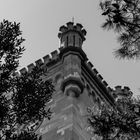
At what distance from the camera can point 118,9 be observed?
9.51m

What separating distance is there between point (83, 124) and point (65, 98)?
170cm

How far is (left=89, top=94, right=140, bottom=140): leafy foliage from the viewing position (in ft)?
31.4

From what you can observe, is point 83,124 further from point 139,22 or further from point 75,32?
point 139,22

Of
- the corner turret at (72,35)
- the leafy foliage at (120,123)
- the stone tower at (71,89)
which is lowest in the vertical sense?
the leafy foliage at (120,123)

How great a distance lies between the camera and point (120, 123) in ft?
32.0

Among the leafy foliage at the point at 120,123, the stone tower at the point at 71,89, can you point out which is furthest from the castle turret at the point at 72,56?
the leafy foliage at the point at 120,123

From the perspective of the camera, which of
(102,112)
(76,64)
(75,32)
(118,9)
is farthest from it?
(75,32)

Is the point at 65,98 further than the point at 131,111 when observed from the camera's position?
Yes

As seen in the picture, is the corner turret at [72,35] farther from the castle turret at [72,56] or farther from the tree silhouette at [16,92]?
the tree silhouette at [16,92]

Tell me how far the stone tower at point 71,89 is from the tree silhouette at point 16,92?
771 cm

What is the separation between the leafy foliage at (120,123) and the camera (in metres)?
9.56

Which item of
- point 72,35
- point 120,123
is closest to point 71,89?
point 72,35

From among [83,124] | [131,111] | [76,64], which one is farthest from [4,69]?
[76,64]

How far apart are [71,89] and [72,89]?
0.04 m
